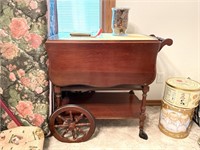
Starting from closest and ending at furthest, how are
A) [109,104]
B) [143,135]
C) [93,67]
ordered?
[93,67] < [143,135] < [109,104]

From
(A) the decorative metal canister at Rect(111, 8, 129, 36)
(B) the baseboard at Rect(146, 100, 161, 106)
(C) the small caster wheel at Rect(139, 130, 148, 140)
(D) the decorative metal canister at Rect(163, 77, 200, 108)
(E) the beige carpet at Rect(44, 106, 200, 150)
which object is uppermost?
(A) the decorative metal canister at Rect(111, 8, 129, 36)

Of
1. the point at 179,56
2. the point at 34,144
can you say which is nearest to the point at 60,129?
the point at 34,144

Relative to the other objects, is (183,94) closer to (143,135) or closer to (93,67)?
(143,135)

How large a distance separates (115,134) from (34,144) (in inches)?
28.8

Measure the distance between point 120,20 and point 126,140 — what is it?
1070 millimetres

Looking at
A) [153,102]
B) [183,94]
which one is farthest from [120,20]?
[153,102]

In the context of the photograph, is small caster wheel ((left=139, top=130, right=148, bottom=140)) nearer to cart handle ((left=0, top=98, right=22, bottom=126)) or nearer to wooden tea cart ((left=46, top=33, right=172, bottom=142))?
wooden tea cart ((left=46, top=33, right=172, bottom=142))

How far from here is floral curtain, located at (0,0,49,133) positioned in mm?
1372

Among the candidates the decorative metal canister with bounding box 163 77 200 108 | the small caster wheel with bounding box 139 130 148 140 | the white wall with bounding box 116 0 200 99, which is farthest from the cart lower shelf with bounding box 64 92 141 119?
the white wall with bounding box 116 0 200 99

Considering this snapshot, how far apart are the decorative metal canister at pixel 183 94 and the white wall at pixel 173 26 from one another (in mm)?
502

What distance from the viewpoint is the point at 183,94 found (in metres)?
1.62

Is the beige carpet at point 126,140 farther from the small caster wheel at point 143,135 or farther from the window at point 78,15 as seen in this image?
the window at point 78,15

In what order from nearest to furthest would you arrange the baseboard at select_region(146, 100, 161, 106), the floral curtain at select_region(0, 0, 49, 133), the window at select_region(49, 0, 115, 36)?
the floral curtain at select_region(0, 0, 49, 133) → the window at select_region(49, 0, 115, 36) → the baseboard at select_region(146, 100, 161, 106)

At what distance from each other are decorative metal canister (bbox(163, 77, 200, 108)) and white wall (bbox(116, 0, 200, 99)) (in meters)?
0.50
